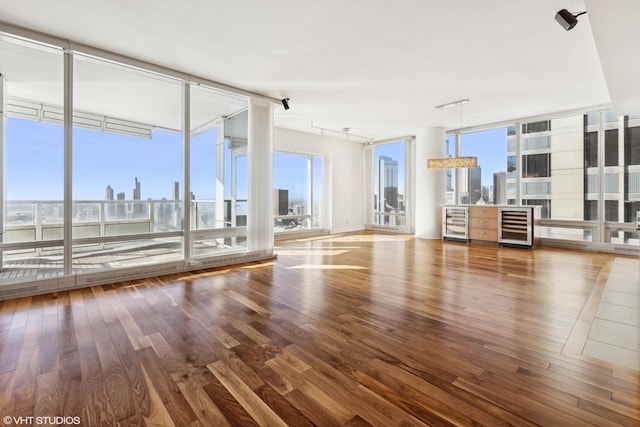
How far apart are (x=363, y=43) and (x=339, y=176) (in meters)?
5.90

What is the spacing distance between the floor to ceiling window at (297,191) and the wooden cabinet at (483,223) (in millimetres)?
4097

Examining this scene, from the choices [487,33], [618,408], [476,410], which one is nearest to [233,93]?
[487,33]

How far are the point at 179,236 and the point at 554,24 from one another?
5314 millimetres

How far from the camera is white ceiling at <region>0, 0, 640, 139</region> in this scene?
9.66 ft

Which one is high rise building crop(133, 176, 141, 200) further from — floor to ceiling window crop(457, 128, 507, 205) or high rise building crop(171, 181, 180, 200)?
floor to ceiling window crop(457, 128, 507, 205)

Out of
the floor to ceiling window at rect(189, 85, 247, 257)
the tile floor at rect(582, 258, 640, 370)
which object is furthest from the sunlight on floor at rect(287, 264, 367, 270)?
the tile floor at rect(582, 258, 640, 370)

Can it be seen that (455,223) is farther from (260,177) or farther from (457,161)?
(260,177)

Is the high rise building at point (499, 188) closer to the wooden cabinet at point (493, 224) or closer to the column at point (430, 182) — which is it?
the wooden cabinet at point (493, 224)

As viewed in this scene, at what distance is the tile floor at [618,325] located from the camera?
2.08m

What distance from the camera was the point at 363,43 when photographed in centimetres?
360

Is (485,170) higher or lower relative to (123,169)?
higher

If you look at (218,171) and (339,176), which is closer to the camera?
(218,171)

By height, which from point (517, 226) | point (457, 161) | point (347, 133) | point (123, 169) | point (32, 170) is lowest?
point (517, 226)

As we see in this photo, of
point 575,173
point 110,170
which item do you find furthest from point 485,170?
point 110,170
